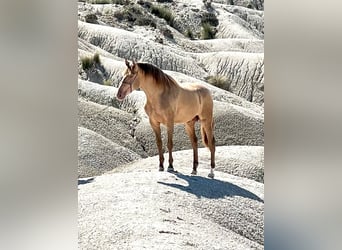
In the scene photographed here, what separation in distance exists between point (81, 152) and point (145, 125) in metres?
0.44

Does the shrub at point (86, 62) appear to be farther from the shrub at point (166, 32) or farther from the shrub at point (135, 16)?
the shrub at point (166, 32)

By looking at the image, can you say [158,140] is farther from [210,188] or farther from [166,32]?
[166,32]

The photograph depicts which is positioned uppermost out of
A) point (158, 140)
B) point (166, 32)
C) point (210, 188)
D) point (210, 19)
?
point (210, 19)

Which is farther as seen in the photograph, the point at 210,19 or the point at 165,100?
the point at 210,19

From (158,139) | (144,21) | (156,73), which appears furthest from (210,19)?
(158,139)

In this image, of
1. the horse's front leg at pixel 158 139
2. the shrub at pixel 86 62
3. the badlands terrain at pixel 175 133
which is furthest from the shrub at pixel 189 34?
the horse's front leg at pixel 158 139

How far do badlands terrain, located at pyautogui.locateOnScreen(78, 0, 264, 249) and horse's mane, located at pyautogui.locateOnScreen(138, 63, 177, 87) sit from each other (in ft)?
0.54

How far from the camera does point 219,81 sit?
3.82 metres

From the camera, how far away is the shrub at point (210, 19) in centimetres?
392

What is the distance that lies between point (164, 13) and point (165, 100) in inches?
32.9

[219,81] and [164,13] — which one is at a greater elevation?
[164,13]
